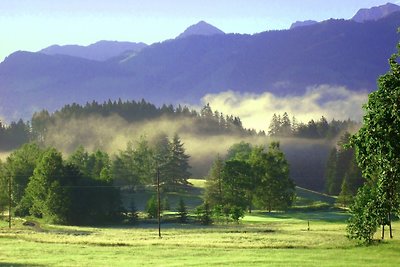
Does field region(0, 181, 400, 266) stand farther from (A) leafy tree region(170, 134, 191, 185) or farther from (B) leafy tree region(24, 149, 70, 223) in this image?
(A) leafy tree region(170, 134, 191, 185)

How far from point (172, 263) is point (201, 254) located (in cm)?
876

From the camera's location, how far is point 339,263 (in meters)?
50.4

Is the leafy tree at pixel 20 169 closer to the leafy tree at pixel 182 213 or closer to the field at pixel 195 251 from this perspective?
the leafy tree at pixel 182 213

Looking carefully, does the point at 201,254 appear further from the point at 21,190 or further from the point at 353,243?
the point at 21,190

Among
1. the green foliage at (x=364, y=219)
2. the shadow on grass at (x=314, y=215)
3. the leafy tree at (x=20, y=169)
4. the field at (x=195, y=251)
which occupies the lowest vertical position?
the shadow on grass at (x=314, y=215)

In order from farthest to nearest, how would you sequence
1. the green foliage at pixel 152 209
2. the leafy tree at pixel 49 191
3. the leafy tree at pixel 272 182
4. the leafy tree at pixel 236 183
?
1. the leafy tree at pixel 272 182
2. the leafy tree at pixel 236 183
3. the green foliage at pixel 152 209
4. the leafy tree at pixel 49 191

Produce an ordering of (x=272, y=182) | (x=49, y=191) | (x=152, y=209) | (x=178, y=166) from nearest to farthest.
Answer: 1. (x=49, y=191)
2. (x=152, y=209)
3. (x=272, y=182)
4. (x=178, y=166)

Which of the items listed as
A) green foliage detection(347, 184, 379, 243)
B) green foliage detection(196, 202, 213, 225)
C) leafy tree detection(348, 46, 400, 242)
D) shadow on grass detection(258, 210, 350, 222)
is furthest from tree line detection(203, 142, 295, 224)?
leafy tree detection(348, 46, 400, 242)

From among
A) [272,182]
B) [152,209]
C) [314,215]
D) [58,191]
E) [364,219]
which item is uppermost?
[272,182]

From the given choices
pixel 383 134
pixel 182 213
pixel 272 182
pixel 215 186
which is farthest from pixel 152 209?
pixel 383 134

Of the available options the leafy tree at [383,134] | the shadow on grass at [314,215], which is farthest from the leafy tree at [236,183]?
the leafy tree at [383,134]

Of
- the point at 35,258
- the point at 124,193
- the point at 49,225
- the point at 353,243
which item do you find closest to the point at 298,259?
the point at 353,243

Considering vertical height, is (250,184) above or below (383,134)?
below

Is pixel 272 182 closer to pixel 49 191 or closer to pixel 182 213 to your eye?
pixel 182 213
